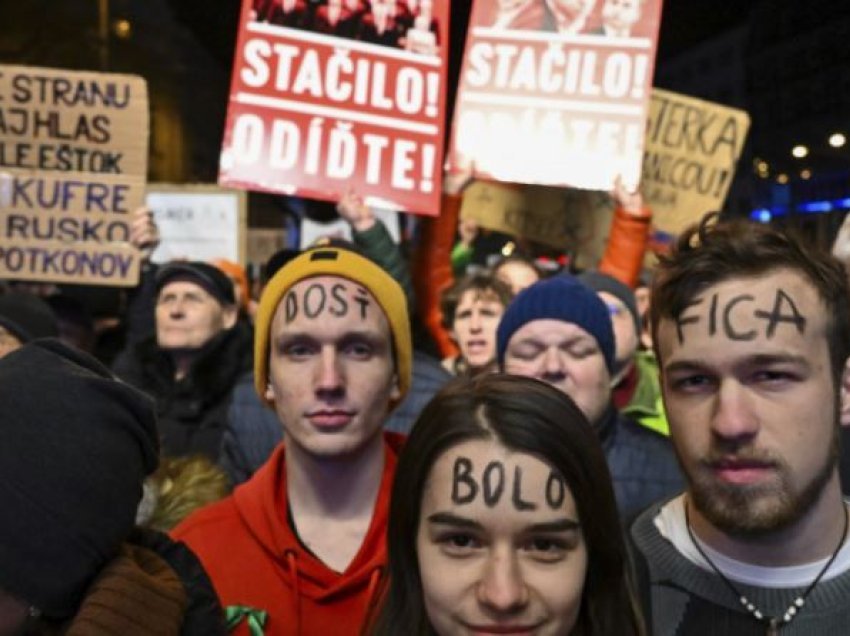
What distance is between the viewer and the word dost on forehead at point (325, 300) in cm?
306

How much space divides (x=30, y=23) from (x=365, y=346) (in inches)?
443

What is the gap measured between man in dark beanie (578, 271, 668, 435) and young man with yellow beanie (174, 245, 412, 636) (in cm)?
163

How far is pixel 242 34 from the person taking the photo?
16.1 ft

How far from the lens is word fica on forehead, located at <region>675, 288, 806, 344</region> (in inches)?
92.9

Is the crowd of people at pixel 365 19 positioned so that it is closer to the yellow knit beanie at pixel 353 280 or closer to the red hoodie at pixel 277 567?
the yellow knit beanie at pixel 353 280

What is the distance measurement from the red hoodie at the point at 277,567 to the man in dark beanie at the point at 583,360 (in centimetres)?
85

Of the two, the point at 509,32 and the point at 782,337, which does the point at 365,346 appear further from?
the point at 509,32

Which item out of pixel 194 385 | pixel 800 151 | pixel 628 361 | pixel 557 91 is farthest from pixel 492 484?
pixel 800 151

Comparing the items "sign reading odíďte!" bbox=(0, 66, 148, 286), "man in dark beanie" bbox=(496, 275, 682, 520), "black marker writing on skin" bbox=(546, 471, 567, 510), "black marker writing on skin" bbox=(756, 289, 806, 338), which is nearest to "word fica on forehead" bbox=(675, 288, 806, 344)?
"black marker writing on skin" bbox=(756, 289, 806, 338)

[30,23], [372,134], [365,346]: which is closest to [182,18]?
[30,23]

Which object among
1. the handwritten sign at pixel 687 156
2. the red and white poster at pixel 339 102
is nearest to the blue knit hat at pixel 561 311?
the red and white poster at pixel 339 102

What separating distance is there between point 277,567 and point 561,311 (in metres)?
1.26

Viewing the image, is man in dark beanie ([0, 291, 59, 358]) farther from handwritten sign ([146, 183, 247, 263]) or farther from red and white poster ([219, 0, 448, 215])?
handwritten sign ([146, 183, 247, 263])

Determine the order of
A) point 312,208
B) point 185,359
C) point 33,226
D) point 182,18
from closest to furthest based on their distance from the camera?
point 185,359 → point 33,226 → point 312,208 → point 182,18
